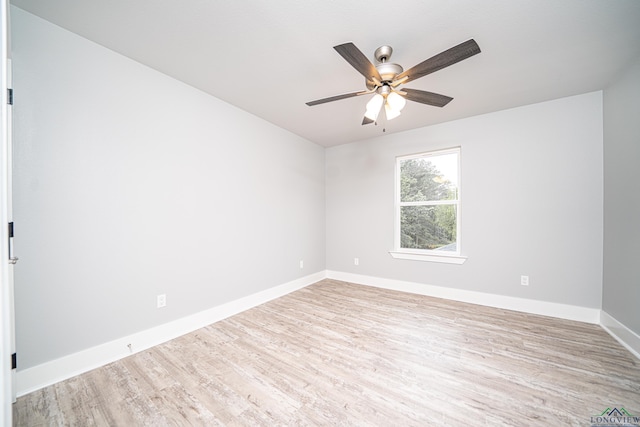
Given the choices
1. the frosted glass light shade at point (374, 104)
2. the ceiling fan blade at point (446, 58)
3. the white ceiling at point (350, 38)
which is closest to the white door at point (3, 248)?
the white ceiling at point (350, 38)

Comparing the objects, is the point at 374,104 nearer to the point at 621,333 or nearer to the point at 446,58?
the point at 446,58

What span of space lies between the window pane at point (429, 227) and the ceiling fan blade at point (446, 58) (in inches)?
93.3

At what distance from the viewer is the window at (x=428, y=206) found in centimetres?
348

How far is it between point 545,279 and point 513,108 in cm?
213

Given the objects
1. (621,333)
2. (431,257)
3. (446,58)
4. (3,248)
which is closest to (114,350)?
(3,248)

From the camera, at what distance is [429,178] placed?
3695 millimetres

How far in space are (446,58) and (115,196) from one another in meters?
2.69

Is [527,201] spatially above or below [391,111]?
below

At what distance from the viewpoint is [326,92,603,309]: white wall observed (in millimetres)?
2658

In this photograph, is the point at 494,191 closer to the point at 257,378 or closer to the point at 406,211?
the point at 406,211

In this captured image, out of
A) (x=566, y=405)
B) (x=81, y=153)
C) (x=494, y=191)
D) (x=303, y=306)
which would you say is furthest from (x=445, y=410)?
(x=81, y=153)

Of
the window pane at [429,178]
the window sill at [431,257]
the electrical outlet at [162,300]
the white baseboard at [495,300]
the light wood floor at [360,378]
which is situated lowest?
the light wood floor at [360,378]

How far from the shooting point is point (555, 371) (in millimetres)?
1815

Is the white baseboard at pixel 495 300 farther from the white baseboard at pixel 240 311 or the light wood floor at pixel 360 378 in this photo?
the light wood floor at pixel 360 378
